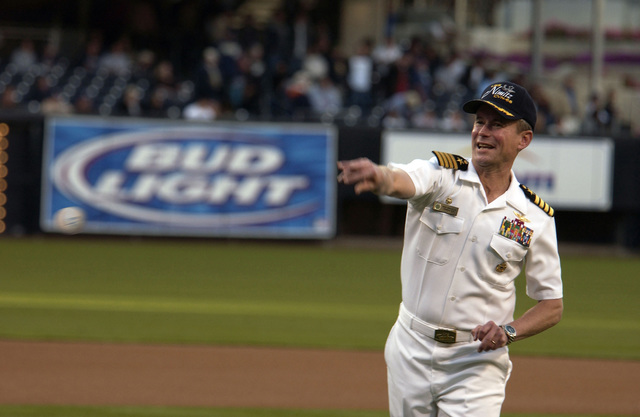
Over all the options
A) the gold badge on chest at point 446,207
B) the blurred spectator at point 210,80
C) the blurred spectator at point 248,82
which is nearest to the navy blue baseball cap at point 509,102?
the gold badge on chest at point 446,207

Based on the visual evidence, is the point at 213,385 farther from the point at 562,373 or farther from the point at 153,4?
the point at 153,4

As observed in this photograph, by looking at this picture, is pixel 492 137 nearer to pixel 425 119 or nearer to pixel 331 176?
pixel 331 176

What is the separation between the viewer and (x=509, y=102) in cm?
382

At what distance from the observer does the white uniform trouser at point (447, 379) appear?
3.94m

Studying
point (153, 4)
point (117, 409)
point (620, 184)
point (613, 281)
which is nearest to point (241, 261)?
point (613, 281)

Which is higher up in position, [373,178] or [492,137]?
[492,137]

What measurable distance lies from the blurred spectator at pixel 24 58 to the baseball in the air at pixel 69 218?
3928mm

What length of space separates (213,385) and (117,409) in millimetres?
1119

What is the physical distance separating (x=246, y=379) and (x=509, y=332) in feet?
15.0

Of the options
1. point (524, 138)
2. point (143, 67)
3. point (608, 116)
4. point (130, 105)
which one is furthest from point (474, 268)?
point (608, 116)

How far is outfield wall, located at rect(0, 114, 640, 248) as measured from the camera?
59.0ft

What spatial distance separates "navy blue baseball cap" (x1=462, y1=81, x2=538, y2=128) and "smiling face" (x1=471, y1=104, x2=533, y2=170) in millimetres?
31

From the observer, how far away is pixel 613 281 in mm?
15516

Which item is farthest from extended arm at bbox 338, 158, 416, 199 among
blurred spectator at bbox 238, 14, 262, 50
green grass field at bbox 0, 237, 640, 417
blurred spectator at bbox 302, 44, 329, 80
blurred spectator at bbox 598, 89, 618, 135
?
blurred spectator at bbox 238, 14, 262, 50
